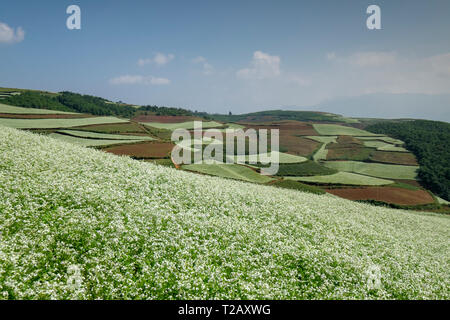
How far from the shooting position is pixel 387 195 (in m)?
54.3

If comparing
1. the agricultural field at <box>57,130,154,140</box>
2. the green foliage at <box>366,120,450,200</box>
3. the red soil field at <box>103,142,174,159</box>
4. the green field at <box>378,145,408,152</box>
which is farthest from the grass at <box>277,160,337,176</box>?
the green field at <box>378,145,408,152</box>

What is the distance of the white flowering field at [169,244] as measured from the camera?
34.8 ft

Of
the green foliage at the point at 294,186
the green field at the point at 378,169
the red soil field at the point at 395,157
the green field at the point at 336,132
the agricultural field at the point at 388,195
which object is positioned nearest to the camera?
the green foliage at the point at 294,186

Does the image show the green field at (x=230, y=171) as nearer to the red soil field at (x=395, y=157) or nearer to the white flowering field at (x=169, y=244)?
the white flowering field at (x=169, y=244)

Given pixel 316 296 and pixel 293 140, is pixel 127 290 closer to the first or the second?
pixel 316 296

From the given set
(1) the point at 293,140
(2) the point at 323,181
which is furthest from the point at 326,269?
(1) the point at 293,140

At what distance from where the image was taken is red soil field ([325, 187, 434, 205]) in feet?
169

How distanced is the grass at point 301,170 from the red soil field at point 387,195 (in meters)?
10.8

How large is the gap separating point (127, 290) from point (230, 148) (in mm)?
69098

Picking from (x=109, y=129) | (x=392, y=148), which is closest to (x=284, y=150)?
(x=392, y=148)

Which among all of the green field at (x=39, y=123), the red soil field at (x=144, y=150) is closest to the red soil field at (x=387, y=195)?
the red soil field at (x=144, y=150)

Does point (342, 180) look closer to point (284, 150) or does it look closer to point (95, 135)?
point (284, 150)
